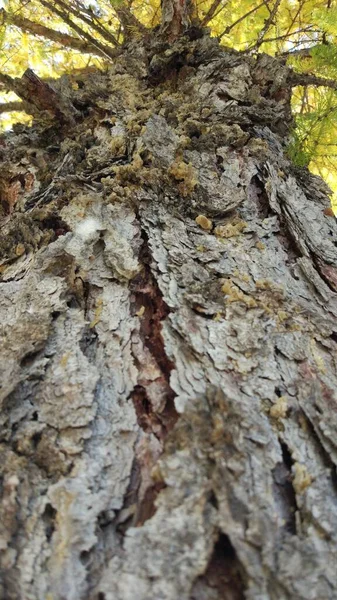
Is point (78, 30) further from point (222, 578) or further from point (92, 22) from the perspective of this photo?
point (222, 578)

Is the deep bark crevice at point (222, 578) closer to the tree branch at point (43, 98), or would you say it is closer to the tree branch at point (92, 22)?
the tree branch at point (43, 98)

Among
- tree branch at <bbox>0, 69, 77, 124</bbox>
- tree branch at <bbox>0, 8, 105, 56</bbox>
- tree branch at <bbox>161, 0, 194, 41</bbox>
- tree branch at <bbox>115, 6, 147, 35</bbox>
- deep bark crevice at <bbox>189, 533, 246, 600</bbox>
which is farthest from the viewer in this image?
tree branch at <bbox>0, 8, 105, 56</bbox>

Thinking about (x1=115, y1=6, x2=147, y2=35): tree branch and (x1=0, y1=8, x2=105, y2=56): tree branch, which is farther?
(x1=0, y1=8, x2=105, y2=56): tree branch

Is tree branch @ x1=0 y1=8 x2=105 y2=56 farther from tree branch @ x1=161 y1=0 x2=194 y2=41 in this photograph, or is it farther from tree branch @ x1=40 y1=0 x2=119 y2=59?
tree branch @ x1=161 y1=0 x2=194 y2=41

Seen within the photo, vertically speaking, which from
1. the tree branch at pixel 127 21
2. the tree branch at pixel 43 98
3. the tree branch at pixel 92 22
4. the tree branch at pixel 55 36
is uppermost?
the tree branch at pixel 127 21

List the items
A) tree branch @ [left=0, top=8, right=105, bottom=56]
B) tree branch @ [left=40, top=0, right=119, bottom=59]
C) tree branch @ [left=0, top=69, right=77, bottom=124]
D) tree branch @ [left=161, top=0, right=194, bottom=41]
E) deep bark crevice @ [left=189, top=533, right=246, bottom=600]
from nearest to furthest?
deep bark crevice @ [left=189, top=533, right=246, bottom=600] → tree branch @ [left=0, top=69, right=77, bottom=124] → tree branch @ [left=161, top=0, right=194, bottom=41] → tree branch @ [left=40, top=0, right=119, bottom=59] → tree branch @ [left=0, top=8, right=105, bottom=56]

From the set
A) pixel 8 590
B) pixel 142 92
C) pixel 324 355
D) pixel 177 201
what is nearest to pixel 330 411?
pixel 324 355

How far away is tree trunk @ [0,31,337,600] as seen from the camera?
0.63 metres

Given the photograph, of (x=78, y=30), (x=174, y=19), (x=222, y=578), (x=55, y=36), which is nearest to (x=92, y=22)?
(x=78, y=30)

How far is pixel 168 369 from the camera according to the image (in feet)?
2.98

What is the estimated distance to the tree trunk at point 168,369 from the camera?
63cm

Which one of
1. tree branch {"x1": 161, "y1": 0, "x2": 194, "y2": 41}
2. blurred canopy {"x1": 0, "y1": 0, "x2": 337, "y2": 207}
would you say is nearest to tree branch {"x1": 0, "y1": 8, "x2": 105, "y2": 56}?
blurred canopy {"x1": 0, "y1": 0, "x2": 337, "y2": 207}

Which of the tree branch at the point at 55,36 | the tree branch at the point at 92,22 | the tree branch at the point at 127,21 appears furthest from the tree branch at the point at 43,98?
the tree branch at the point at 55,36

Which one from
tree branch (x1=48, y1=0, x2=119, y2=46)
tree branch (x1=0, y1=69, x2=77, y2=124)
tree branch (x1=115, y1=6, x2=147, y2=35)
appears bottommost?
tree branch (x1=0, y1=69, x2=77, y2=124)
